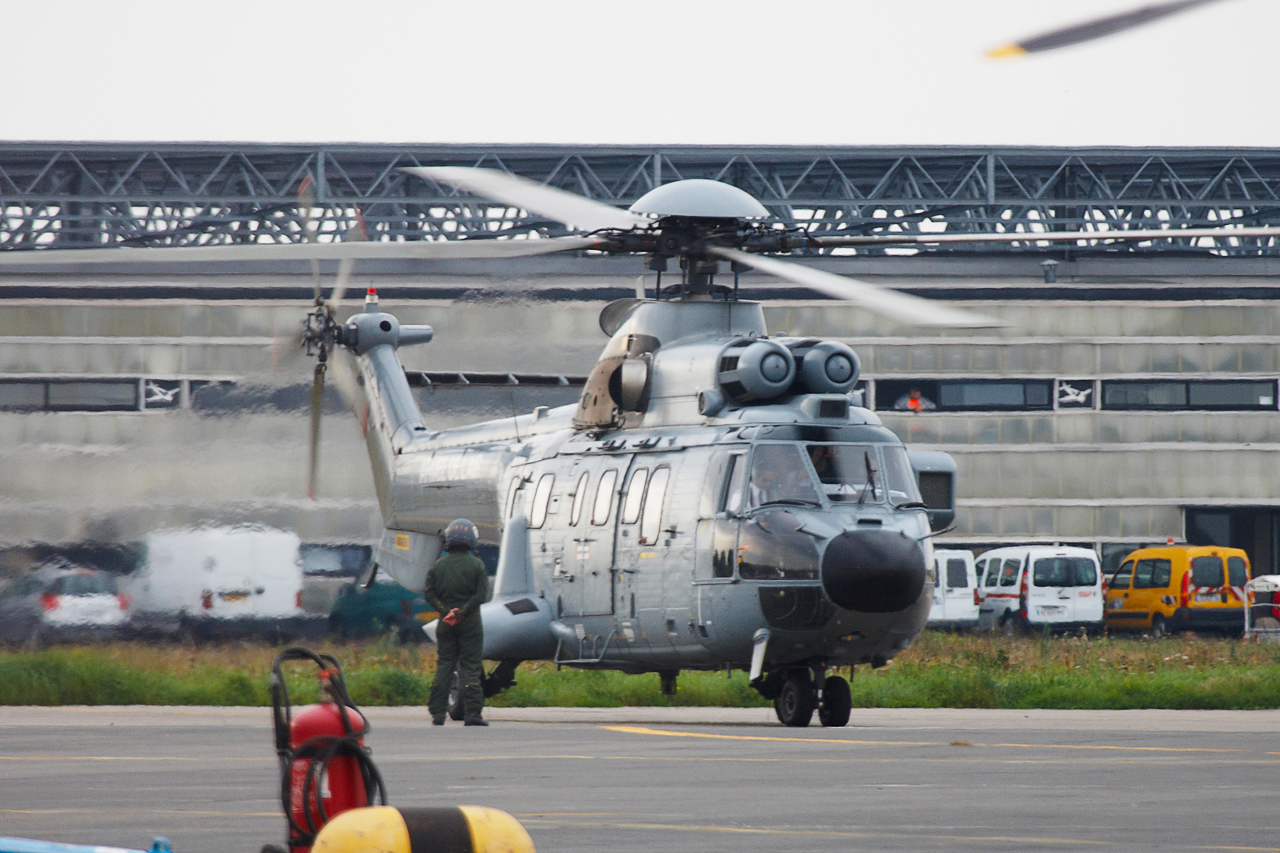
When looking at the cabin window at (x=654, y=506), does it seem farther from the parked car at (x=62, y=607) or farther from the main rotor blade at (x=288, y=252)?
the parked car at (x=62, y=607)

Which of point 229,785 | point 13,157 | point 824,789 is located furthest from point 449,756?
point 13,157

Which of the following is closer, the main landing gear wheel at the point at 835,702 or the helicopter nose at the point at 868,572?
the helicopter nose at the point at 868,572

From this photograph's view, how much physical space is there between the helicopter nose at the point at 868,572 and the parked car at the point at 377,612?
16981mm

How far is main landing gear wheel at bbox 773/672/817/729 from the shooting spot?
1548cm

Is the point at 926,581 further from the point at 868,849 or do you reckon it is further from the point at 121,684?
the point at 121,684

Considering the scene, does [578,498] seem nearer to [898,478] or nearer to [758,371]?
[758,371]

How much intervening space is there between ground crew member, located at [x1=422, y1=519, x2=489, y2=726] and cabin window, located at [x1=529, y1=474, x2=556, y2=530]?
143 centimetres

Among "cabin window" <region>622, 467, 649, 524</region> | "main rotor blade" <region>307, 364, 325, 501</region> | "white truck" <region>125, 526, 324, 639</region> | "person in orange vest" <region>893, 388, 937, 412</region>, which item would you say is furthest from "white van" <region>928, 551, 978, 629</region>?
"cabin window" <region>622, 467, 649, 524</region>

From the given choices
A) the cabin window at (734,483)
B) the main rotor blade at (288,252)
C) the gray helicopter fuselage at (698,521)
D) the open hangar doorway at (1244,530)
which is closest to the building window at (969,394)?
the open hangar doorway at (1244,530)

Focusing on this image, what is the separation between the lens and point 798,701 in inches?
611

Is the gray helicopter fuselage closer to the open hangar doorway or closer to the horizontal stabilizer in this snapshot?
the horizontal stabilizer

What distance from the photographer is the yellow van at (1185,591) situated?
3494 cm

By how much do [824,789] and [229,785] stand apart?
335 centimetres

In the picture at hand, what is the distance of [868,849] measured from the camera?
24.0 feet
